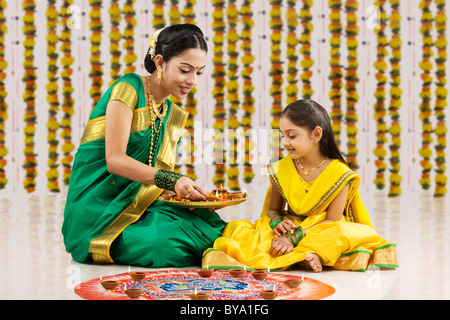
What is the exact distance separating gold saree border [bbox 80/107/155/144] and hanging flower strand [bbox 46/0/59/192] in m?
3.76

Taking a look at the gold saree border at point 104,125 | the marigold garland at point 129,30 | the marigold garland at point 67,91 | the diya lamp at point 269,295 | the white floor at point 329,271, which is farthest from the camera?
the marigold garland at point 67,91

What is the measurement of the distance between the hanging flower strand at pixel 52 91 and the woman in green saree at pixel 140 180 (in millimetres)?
3687

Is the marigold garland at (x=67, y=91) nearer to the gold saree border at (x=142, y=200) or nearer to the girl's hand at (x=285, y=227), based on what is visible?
the gold saree border at (x=142, y=200)

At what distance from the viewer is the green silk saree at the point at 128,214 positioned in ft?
12.8

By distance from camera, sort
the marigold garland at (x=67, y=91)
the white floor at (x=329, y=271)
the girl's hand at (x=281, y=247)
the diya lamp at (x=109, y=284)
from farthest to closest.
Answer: the marigold garland at (x=67, y=91), the girl's hand at (x=281, y=247), the white floor at (x=329, y=271), the diya lamp at (x=109, y=284)

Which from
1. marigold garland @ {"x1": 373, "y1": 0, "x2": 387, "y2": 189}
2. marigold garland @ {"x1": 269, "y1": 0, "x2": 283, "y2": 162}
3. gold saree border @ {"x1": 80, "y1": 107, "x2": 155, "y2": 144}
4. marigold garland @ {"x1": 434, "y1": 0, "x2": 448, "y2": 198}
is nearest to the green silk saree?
gold saree border @ {"x1": 80, "y1": 107, "x2": 155, "y2": 144}

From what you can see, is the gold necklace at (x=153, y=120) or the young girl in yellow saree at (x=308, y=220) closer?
the young girl in yellow saree at (x=308, y=220)

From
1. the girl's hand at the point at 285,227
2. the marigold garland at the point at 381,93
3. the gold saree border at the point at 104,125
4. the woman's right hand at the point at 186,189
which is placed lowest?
the girl's hand at the point at 285,227

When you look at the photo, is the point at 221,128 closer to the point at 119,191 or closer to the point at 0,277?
the point at 119,191

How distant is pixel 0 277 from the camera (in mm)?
3713

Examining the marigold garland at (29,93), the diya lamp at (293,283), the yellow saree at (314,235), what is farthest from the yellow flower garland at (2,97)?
the diya lamp at (293,283)

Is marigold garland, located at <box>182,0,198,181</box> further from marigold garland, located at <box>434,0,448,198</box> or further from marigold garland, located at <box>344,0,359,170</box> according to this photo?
marigold garland, located at <box>434,0,448,198</box>

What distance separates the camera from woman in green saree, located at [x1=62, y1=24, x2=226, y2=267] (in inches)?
153

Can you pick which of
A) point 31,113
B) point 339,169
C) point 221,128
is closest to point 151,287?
point 339,169
